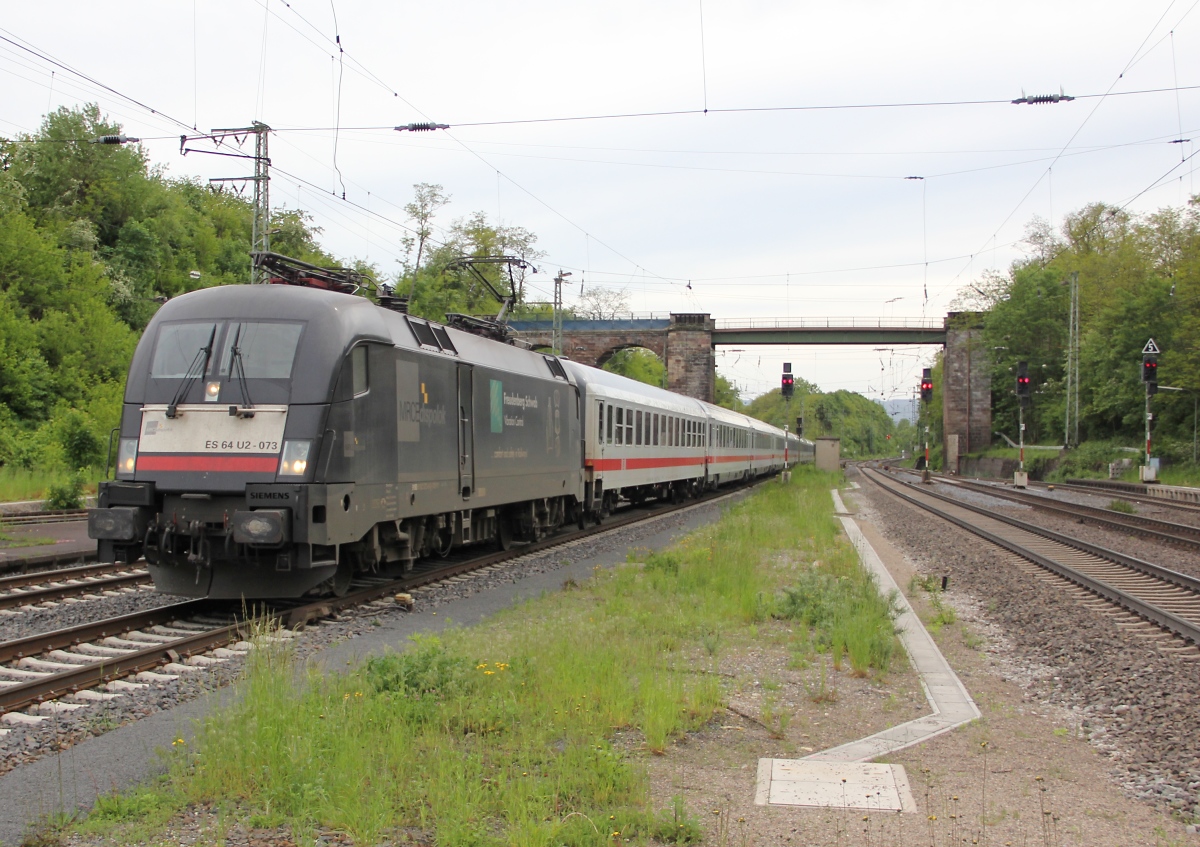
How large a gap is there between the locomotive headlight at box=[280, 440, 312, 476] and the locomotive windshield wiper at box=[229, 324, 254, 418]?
1.68 ft

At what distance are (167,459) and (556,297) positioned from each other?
35288 millimetres

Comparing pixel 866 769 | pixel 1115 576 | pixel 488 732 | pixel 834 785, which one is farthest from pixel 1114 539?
pixel 488 732

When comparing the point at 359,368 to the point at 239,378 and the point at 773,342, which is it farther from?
the point at 773,342

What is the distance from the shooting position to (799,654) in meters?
8.86

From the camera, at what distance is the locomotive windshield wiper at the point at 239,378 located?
9539 mm

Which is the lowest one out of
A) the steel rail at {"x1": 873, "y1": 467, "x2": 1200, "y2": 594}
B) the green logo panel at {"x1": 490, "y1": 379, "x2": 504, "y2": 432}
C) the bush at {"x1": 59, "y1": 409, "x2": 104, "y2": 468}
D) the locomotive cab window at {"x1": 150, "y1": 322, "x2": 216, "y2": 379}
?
the steel rail at {"x1": 873, "y1": 467, "x2": 1200, "y2": 594}

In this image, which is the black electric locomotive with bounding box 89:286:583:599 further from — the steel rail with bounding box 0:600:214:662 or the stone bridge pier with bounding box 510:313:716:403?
the stone bridge pier with bounding box 510:313:716:403

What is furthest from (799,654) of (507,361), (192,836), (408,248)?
(408,248)

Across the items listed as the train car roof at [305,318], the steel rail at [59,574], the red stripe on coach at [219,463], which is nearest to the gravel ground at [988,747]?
the red stripe on coach at [219,463]

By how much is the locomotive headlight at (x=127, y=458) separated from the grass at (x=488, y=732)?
12.0ft

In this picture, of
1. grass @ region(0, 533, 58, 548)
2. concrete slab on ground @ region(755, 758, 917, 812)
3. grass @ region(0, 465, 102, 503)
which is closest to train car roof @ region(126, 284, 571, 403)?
concrete slab on ground @ region(755, 758, 917, 812)

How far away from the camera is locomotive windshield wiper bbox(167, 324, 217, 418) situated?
383 inches

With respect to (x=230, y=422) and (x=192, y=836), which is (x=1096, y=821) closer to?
(x=192, y=836)

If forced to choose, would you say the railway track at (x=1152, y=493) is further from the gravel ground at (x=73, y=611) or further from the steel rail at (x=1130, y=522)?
the gravel ground at (x=73, y=611)
